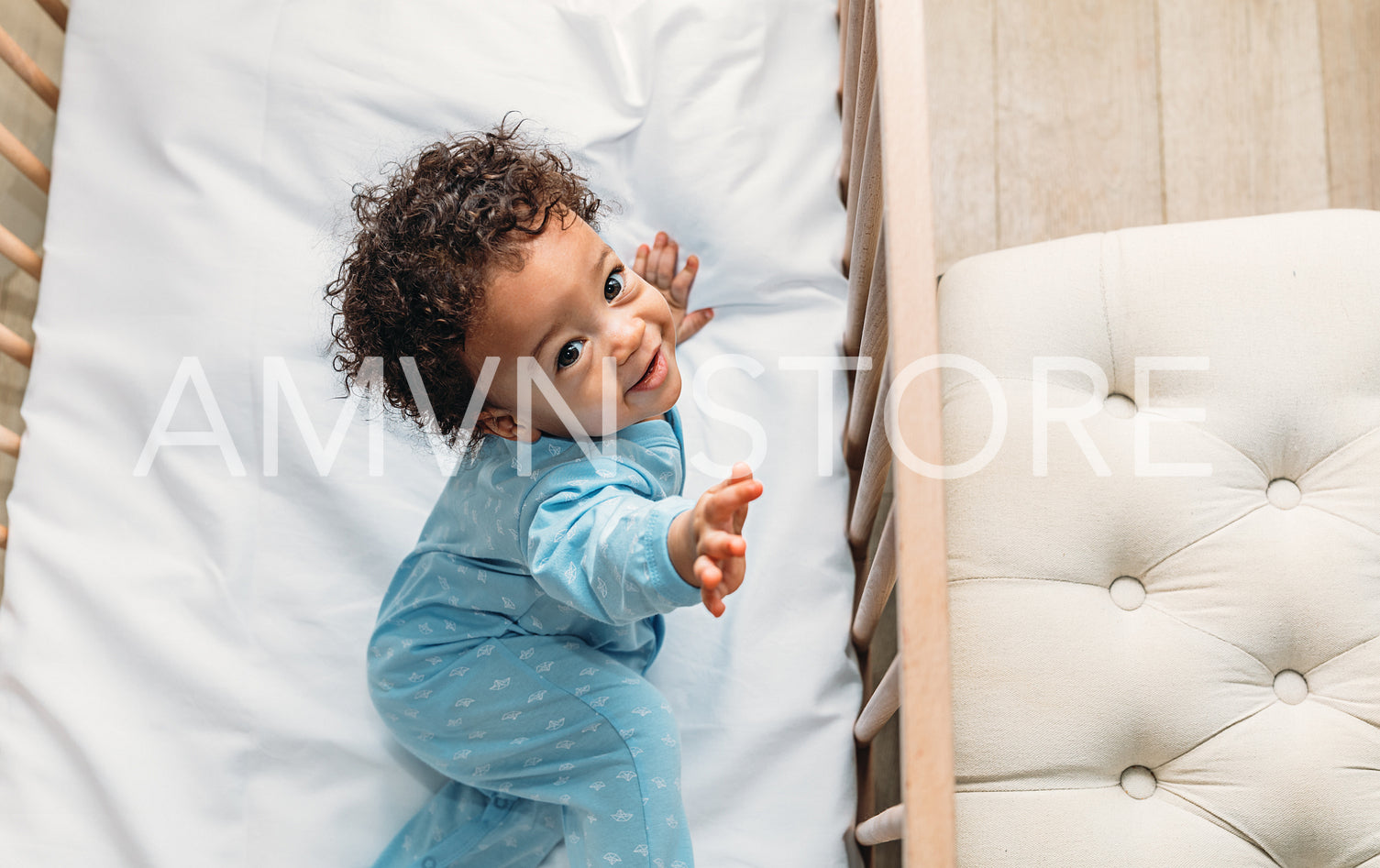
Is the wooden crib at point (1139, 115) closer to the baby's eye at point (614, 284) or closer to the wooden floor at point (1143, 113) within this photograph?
the wooden floor at point (1143, 113)

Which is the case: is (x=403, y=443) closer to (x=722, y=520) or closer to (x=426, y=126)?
(x=426, y=126)

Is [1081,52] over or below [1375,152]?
over

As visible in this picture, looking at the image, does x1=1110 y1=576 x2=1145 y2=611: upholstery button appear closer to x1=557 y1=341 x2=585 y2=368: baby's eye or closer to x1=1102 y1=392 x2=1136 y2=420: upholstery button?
x1=1102 y1=392 x2=1136 y2=420: upholstery button

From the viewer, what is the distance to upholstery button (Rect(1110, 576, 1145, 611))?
0.78 metres

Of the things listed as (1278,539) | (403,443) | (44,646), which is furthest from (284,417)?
(1278,539)

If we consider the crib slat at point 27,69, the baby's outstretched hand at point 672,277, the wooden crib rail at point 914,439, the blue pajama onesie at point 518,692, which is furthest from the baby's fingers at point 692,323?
the crib slat at point 27,69

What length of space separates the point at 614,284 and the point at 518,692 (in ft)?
1.12

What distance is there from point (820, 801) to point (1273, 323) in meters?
0.54

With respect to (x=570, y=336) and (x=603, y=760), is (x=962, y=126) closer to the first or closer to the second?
(x=570, y=336)

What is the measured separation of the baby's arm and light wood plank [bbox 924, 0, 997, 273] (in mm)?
786

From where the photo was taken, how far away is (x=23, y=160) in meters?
1.00

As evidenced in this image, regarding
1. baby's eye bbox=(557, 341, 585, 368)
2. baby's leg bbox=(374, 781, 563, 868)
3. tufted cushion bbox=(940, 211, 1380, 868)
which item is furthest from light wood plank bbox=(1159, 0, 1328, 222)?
baby's leg bbox=(374, 781, 563, 868)

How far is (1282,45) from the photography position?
4.18ft

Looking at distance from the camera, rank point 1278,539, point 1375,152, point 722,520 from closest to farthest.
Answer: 1. point 722,520
2. point 1278,539
3. point 1375,152
